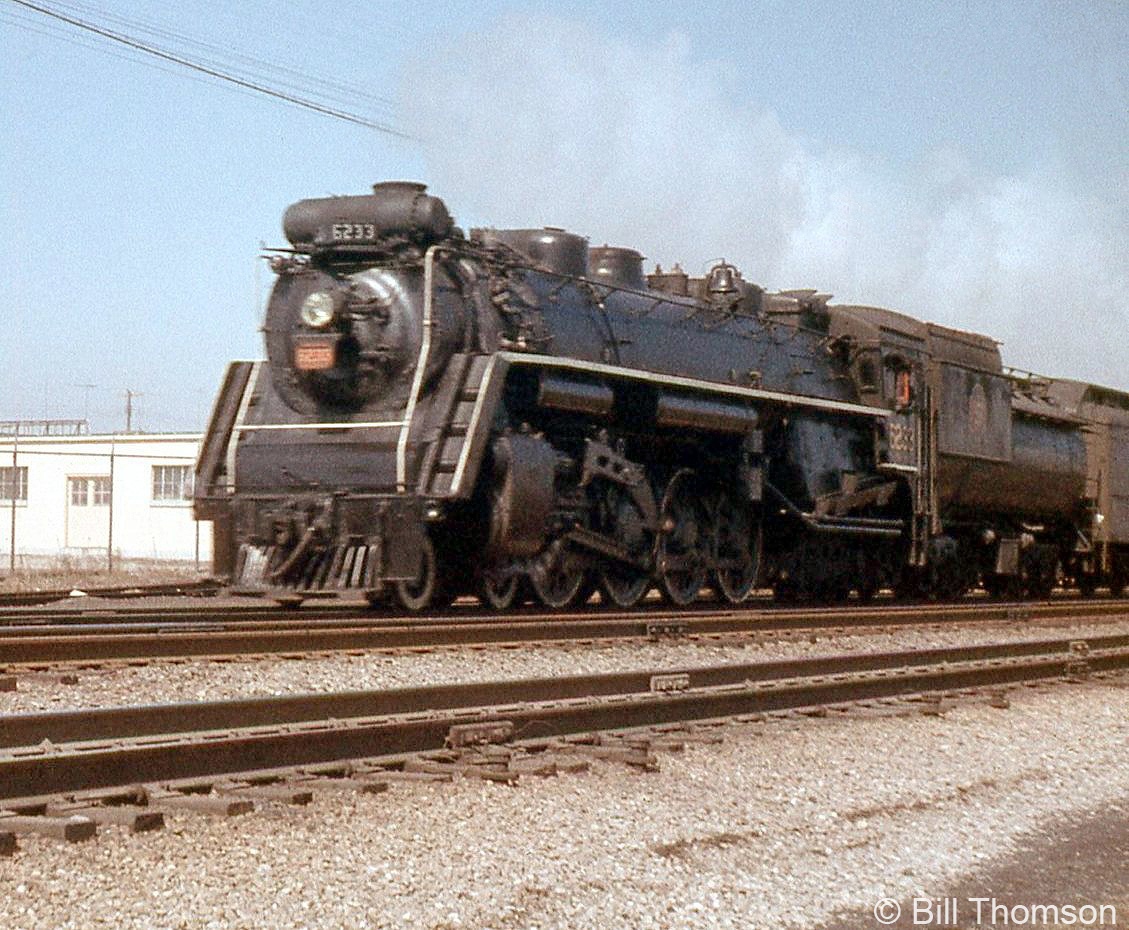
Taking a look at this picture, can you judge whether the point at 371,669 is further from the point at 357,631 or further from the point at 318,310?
the point at 318,310

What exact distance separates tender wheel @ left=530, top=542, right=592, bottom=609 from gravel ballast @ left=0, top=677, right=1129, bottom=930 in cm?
610

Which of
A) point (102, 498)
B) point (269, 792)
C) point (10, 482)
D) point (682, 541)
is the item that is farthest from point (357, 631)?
point (10, 482)

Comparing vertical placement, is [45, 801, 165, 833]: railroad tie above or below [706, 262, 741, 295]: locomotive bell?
below

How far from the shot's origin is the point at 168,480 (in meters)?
44.0

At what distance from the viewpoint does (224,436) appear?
14281 millimetres

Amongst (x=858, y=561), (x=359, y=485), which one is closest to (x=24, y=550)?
(x=858, y=561)

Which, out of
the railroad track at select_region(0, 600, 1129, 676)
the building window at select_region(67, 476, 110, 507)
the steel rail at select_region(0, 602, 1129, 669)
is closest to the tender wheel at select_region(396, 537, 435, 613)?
the railroad track at select_region(0, 600, 1129, 676)

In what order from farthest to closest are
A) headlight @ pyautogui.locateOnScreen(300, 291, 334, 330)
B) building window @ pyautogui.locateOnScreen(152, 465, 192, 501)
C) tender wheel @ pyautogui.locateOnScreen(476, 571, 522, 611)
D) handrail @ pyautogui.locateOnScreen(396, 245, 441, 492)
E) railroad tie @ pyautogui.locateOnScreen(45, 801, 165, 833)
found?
building window @ pyautogui.locateOnScreen(152, 465, 192, 501), tender wheel @ pyautogui.locateOnScreen(476, 571, 522, 611), headlight @ pyautogui.locateOnScreen(300, 291, 334, 330), handrail @ pyautogui.locateOnScreen(396, 245, 441, 492), railroad tie @ pyautogui.locateOnScreen(45, 801, 165, 833)

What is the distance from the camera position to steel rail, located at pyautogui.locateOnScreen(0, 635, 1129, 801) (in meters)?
5.75

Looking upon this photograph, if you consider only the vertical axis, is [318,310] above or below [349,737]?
above

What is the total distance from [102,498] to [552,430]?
113 feet

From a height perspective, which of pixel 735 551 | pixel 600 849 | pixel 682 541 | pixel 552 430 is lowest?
pixel 600 849

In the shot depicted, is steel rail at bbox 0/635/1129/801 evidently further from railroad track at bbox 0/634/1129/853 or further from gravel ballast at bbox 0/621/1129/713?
gravel ballast at bbox 0/621/1129/713

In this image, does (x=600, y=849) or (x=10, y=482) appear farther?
(x=10, y=482)
